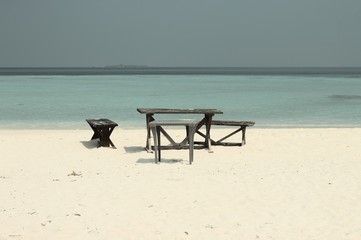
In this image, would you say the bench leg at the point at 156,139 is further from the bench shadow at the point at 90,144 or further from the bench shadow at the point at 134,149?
the bench shadow at the point at 90,144

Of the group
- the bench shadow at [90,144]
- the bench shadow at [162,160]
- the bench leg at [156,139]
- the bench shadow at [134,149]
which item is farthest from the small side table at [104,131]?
the bench leg at [156,139]

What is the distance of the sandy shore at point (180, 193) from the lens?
23.2ft

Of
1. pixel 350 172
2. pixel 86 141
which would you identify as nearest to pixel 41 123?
pixel 86 141

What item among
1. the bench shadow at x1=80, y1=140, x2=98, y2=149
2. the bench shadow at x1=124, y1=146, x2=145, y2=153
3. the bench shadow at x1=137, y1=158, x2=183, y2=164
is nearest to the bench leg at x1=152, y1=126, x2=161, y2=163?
the bench shadow at x1=137, y1=158, x2=183, y2=164

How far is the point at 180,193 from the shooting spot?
9.03m

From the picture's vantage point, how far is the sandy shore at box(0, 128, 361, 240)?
7082 millimetres

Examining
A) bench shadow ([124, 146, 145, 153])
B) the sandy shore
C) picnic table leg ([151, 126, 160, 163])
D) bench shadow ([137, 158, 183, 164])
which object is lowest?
bench shadow ([124, 146, 145, 153])

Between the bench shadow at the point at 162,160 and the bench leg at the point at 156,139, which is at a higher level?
the bench leg at the point at 156,139

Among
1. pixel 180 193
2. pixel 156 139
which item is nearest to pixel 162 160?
pixel 156 139

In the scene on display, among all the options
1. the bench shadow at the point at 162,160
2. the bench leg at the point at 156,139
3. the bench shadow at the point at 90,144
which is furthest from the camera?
the bench shadow at the point at 90,144

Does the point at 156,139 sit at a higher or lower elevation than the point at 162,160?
higher

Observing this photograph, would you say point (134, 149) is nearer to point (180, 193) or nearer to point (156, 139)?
point (156, 139)

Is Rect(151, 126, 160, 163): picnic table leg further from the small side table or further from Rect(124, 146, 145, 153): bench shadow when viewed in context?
the small side table

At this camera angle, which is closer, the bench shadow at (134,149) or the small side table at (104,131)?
the bench shadow at (134,149)
